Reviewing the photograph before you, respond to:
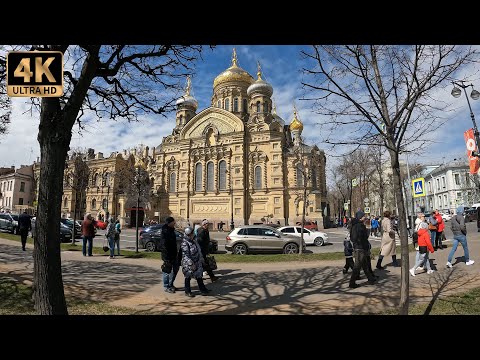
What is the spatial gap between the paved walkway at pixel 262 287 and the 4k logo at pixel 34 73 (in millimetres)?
4765

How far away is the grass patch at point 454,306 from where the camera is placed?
5695 millimetres

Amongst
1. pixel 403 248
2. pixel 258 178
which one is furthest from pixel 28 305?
pixel 258 178

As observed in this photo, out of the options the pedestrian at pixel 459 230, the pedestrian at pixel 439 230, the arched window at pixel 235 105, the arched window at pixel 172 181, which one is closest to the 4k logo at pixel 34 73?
the pedestrian at pixel 459 230

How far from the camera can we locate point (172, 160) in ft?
160

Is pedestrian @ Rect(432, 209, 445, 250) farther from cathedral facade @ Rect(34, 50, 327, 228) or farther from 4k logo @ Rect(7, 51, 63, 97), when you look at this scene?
cathedral facade @ Rect(34, 50, 327, 228)

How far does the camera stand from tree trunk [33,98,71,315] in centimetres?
512

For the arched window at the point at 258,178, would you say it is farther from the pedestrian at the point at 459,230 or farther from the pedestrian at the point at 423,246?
the pedestrian at the point at 423,246

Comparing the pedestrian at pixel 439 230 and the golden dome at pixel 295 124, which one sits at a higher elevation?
the golden dome at pixel 295 124

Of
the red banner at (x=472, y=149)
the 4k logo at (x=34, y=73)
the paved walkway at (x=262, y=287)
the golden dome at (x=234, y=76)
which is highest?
the golden dome at (x=234, y=76)

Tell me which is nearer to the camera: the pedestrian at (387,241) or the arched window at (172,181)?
the pedestrian at (387,241)

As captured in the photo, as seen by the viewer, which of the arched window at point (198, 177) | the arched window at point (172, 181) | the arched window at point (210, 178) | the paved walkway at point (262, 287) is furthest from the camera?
the arched window at point (172, 181)

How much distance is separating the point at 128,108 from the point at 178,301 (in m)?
5.10
